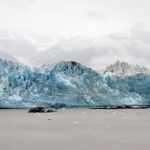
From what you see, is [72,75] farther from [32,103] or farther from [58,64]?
[32,103]

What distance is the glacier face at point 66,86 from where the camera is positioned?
80.3 meters

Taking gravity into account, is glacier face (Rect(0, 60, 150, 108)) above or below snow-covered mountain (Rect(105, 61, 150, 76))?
below

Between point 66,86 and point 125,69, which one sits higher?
point 125,69

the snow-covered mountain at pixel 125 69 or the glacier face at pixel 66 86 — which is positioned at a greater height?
the snow-covered mountain at pixel 125 69

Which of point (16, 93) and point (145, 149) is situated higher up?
point (16, 93)

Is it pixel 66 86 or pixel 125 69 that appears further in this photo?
pixel 125 69

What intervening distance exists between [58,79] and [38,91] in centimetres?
480

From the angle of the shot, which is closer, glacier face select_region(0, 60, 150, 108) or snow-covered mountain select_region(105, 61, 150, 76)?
glacier face select_region(0, 60, 150, 108)

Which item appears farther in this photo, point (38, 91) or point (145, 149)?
point (38, 91)

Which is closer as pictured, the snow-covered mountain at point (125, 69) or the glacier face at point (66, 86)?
the glacier face at point (66, 86)

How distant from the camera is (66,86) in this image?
84.2m

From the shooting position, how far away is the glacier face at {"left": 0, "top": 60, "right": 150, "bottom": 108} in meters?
80.3

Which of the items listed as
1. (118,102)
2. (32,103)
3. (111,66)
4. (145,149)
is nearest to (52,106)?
(32,103)

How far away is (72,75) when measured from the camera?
8738 centimetres
